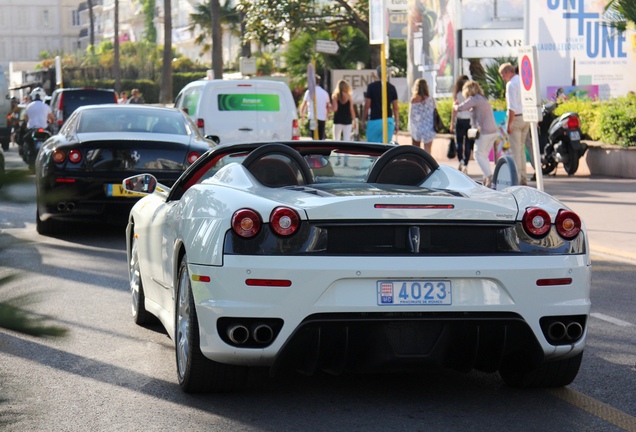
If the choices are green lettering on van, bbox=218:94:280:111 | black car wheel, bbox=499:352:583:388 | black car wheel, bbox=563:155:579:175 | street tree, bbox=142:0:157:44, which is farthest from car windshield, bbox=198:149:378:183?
street tree, bbox=142:0:157:44

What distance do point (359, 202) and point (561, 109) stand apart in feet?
65.0

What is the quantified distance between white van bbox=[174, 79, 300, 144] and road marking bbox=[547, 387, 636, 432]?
14837 millimetres

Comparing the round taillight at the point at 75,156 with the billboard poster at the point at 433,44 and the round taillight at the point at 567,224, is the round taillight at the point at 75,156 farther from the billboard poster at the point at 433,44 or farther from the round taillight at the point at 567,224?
the billboard poster at the point at 433,44

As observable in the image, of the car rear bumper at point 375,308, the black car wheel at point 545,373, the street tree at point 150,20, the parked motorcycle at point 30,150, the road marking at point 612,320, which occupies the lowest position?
the road marking at point 612,320

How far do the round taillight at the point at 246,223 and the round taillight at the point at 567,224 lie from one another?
4.36ft

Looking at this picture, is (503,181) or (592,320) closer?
(592,320)

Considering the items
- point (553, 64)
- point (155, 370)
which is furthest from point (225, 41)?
point (155, 370)

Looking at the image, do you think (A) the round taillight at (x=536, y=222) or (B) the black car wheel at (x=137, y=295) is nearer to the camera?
(A) the round taillight at (x=536, y=222)

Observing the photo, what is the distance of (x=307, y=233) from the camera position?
518cm

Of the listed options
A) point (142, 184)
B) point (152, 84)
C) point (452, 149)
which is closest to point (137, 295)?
point (142, 184)

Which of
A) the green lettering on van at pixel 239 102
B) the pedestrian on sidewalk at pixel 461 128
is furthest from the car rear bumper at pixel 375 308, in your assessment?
the pedestrian on sidewalk at pixel 461 128

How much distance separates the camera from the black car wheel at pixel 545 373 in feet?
18.7

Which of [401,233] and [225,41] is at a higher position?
[225,41]

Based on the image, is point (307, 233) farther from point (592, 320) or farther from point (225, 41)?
point (225, 41)
